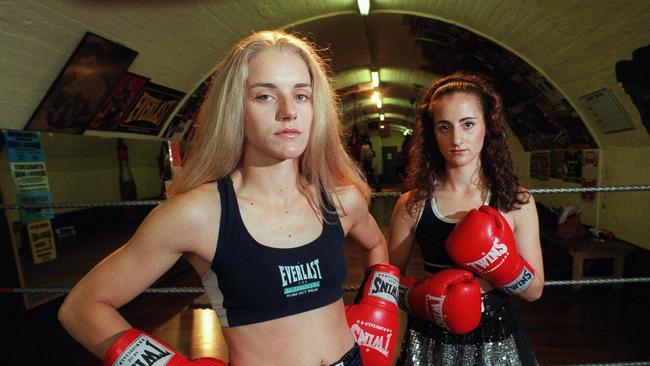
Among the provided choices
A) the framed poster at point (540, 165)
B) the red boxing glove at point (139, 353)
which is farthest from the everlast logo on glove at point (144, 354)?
the framed poster at point (540, 165)

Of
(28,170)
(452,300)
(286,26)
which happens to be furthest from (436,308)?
(286,26)

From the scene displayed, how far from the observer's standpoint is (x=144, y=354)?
878 mm

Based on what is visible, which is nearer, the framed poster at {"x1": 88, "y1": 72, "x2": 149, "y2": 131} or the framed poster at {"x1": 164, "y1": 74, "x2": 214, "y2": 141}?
the framed poster at {"x1": 88, "y1": 72, "x2": 149, "y2": 131}

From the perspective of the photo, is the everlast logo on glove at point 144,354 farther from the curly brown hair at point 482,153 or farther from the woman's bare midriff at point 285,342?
the curly brown hair at point 482,153

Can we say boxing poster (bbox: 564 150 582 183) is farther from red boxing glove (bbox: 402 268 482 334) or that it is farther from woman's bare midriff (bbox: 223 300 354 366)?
woman's bare midriff (bbox: 223 300 354 366)

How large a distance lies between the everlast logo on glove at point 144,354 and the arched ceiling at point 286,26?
2.44m

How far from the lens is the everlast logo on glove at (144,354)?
0.86m

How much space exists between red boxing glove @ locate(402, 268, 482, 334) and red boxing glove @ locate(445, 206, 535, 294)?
0.05 metres

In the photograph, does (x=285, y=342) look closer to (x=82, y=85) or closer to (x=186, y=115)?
(x=82, y=85)

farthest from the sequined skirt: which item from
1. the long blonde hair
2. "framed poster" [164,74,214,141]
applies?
"framed poster" [164,74,214,141]

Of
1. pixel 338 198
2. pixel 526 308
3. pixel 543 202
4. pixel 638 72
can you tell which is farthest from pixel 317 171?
pixel 543 202

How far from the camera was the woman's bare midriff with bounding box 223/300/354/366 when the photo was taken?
3.26ft

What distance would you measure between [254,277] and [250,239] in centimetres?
9

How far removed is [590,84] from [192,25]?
371cm
